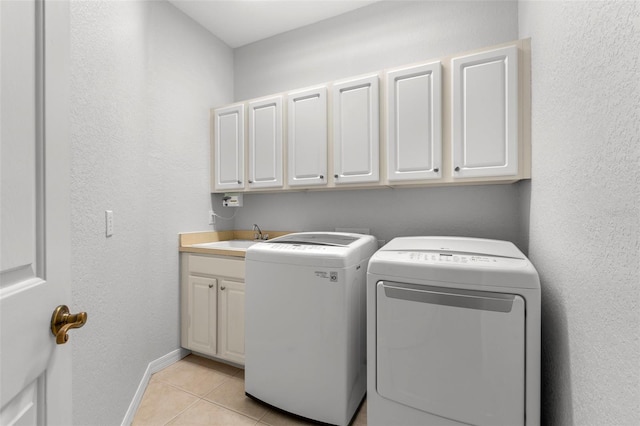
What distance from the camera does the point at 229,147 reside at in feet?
8.11

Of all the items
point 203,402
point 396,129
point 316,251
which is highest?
point 396,129

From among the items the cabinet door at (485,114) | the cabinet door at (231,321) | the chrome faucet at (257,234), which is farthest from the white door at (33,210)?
the chrome faucet at (257,234)

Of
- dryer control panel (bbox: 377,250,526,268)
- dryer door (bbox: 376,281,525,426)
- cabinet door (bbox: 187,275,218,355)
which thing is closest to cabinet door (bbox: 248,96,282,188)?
cabinet door (bbox: 187,275,218,355)

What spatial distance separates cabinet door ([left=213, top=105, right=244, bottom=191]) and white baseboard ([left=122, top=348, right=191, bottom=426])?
4.56ft

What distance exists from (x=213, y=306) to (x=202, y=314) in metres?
0.14

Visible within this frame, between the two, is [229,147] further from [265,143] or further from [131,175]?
[131,175]

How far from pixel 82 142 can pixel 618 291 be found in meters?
1.88

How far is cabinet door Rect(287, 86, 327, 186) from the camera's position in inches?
81.3

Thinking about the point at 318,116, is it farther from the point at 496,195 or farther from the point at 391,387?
the point at 391,387

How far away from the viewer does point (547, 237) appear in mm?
1172

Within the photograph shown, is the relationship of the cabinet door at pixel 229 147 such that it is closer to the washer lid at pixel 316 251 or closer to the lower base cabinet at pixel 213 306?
the lower base cabinet at pixel 213 306

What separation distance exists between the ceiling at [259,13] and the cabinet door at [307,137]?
775 mm

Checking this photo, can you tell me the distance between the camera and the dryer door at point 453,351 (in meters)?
1.03

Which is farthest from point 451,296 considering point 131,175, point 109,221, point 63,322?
point 131,175
